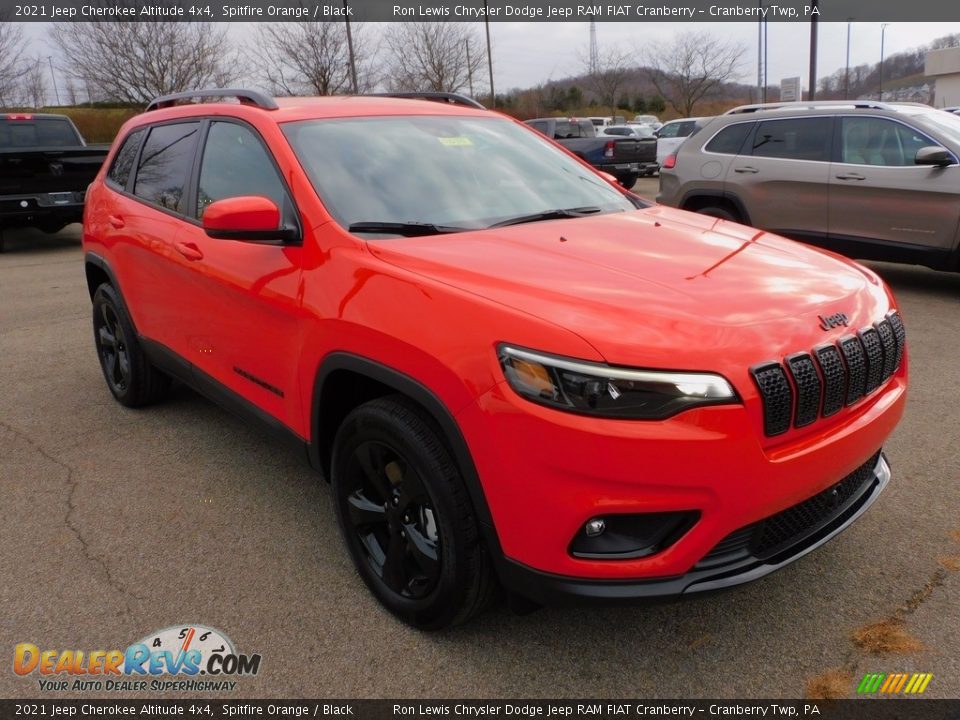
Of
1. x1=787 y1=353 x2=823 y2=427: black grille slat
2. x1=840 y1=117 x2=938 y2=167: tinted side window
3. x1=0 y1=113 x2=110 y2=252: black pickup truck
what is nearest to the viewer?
x1=787 y1=353 x2=823 y2=427: black grille slat

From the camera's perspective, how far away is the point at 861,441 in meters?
2.41

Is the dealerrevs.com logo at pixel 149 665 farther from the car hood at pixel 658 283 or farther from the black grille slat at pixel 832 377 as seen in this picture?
the black grille slat at pixel 832 377

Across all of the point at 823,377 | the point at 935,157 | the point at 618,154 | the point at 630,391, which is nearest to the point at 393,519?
the point at 630,391

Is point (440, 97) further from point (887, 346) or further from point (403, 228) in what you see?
point (887, 346)

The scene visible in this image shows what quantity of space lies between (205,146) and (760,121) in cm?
643

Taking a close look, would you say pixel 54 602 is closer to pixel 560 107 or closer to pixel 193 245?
A: pixel 193 245

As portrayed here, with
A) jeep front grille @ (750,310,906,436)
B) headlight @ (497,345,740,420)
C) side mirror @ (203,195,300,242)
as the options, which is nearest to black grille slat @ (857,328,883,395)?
jeep front grille @ (750,310,906,436)

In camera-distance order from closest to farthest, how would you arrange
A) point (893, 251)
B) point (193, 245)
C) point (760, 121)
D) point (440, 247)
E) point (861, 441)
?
point (861, 441) → point (440, 247) → point (193, 245) → point (893, 251) → point (760, 121)

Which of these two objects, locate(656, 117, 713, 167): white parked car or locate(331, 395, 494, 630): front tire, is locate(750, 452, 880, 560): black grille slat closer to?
locate(331, 395, 494, 630): front tire

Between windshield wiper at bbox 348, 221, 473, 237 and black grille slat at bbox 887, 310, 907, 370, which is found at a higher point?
windshield wiper at bbox 348, 221, 473, 237

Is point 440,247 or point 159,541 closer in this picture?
point 440,247

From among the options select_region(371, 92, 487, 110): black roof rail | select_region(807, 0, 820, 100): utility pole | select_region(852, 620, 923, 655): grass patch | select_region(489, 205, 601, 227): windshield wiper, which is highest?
select_region(807, 0, 820, 100): utility pole

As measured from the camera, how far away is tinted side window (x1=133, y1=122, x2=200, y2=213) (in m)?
3.89

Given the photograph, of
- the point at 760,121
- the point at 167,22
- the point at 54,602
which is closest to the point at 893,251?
the point at 760,121
